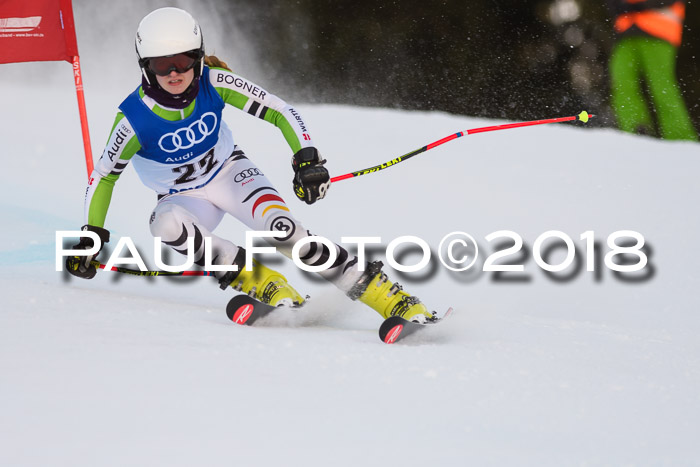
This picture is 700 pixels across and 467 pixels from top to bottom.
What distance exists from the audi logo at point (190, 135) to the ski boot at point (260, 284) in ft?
1.50

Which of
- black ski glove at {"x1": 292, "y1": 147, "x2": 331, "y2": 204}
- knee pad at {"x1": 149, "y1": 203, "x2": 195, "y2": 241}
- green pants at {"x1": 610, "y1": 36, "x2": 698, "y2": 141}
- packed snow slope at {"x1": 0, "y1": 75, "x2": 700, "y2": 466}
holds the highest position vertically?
green pants at {"x1": 610, "y1": 36, "x2": 698, "y2": 141}

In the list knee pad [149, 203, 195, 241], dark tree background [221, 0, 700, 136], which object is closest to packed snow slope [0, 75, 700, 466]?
knee pad [149, 203, 195, 241]

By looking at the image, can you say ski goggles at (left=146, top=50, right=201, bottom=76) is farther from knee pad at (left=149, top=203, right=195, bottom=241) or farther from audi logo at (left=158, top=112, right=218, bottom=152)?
knee pad at (left=149, top=203, right=195, bottom=241)

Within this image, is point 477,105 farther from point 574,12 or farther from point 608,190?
point 608,190

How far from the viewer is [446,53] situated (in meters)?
8.34

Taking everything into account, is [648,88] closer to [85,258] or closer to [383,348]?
[383,348]

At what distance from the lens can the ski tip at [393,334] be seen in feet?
9.03

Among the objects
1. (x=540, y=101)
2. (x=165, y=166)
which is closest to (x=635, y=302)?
(x=165, y=166)

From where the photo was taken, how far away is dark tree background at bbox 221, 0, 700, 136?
26.2 feet

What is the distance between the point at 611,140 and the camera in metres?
6.37

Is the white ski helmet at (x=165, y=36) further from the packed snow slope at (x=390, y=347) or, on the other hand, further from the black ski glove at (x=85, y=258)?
the packed snow slope at (x=390, y=347)

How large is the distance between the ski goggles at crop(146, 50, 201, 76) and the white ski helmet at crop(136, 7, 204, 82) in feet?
0.04

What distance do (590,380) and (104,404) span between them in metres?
1.37

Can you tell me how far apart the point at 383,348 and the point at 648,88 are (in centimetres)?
534
